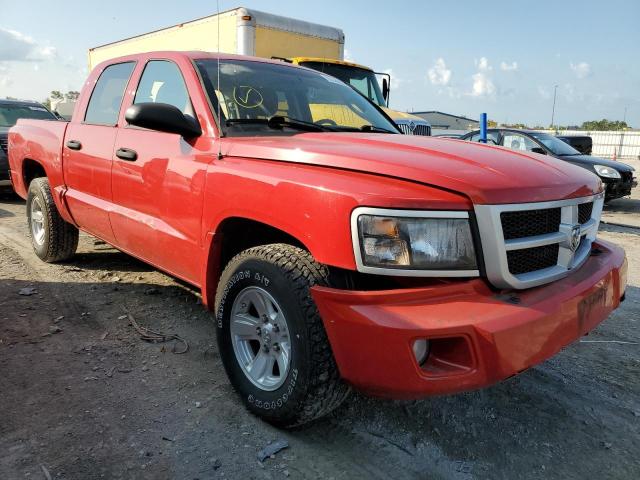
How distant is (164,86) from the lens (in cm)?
343

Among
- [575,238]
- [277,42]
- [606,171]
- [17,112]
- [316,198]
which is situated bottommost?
[606,171]

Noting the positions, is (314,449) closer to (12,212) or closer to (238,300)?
(238,300)

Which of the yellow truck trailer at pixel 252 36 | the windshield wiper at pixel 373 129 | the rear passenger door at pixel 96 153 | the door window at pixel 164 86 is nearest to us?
the door window at pixel 164 86

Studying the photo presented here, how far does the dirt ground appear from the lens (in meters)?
2.24

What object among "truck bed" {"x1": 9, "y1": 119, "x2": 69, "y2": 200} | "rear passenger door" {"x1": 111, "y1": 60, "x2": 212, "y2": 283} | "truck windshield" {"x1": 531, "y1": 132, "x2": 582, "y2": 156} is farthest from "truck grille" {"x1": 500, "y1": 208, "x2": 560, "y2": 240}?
"truck windshield" {"x1": 531, "y1": 132, "x2": 582, "y2": 156}

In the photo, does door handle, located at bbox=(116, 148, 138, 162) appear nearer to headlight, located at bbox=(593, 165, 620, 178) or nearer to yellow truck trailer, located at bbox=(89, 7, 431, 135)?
yellow truck trailer, located at bbox=(89, 7, 431, 135)

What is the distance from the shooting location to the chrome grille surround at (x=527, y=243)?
199 centimetres

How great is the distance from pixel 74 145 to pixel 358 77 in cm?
693

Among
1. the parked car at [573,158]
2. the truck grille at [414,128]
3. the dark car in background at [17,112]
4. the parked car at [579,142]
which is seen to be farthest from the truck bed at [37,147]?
the parked car at [579,142]

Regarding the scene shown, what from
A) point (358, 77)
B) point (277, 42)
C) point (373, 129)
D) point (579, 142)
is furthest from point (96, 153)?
point (579, 142)

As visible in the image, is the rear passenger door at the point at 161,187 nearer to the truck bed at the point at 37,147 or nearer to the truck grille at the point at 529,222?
the truck bed at the point at 37,147

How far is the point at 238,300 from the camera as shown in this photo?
2615 millimetres

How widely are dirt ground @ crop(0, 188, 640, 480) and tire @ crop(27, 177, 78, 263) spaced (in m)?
1.25

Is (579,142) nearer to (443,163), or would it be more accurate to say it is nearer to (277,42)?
(277,42)
